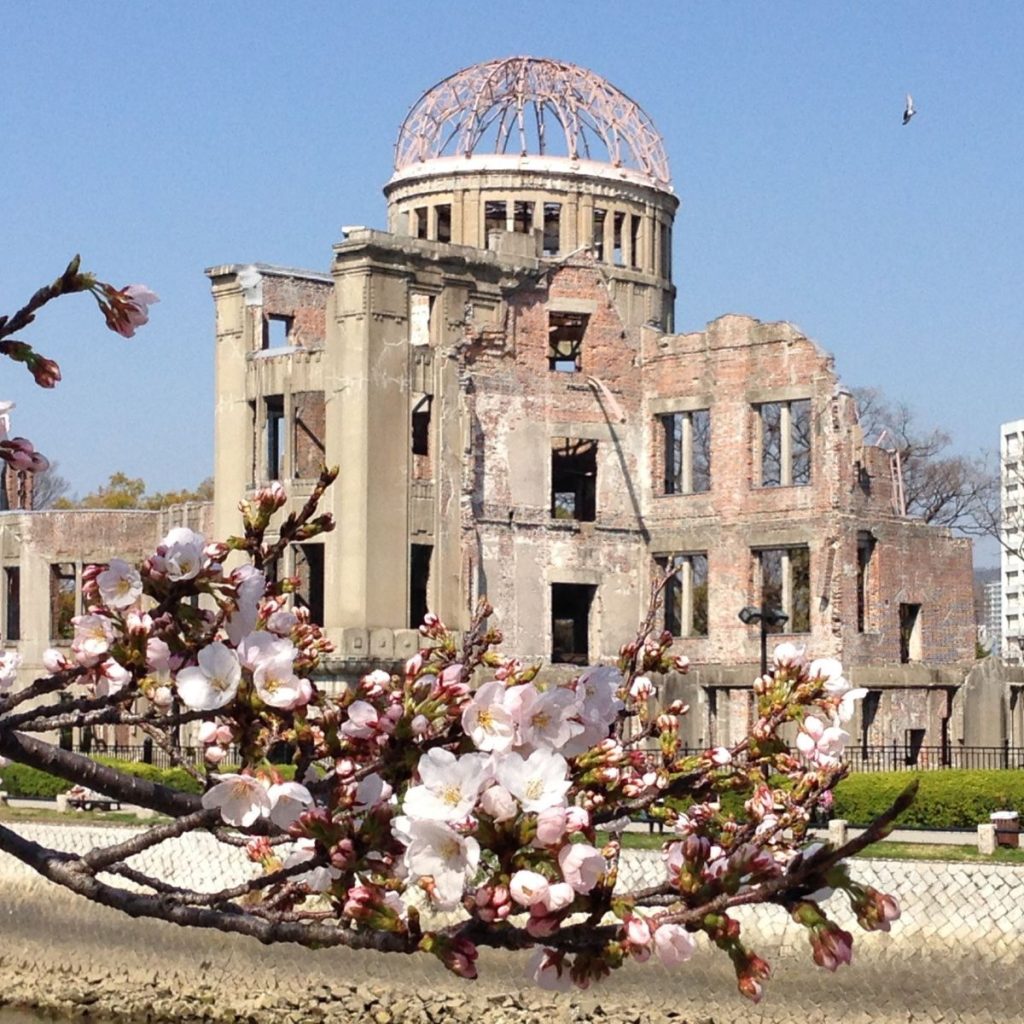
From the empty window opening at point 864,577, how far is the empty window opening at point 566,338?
7.12m

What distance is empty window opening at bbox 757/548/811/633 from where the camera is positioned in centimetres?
4525

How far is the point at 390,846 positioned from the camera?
21.3ft

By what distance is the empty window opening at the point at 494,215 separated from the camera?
58444 millimetres

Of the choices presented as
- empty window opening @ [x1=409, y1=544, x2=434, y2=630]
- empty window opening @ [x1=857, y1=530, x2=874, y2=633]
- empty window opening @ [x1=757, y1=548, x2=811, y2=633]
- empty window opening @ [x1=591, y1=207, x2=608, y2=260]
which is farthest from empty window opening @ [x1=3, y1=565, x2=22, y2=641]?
empty window opening @ [x1=857, y1=530, x2=874, y2=633]

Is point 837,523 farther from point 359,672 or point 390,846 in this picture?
point 390,846

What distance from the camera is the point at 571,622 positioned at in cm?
5350

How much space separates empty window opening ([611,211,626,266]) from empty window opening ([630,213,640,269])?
0.92 ft

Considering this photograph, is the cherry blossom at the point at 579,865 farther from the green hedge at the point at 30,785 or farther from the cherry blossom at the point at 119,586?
the green hedge at the point at 30,785

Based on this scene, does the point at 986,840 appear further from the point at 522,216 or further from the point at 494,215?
the point at 522,216

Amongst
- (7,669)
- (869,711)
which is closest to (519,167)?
(869,711)

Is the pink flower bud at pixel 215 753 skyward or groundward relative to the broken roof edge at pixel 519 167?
groundward

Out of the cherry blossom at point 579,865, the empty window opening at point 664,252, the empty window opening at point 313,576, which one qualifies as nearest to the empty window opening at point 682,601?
the empty window opening at point 313,576

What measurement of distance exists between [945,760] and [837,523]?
861 cm

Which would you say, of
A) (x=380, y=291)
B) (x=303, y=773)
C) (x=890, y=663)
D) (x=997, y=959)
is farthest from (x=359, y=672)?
(x=303, y=773)
